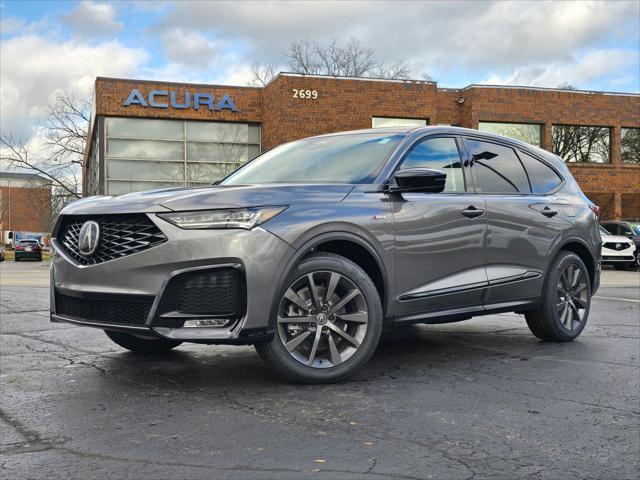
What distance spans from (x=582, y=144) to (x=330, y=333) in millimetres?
30974

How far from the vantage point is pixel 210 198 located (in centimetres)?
404

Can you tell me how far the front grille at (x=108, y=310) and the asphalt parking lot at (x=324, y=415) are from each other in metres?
0.42

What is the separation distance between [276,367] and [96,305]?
3.68 ft

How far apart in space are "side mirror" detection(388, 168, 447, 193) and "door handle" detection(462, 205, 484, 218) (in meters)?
0.49

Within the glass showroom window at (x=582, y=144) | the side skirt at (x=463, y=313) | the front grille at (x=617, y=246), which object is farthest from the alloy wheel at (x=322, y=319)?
the glass showroom window at (x=582, y=144)

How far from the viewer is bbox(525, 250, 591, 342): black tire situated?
5.92 m

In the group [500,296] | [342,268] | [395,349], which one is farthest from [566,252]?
[342,268]

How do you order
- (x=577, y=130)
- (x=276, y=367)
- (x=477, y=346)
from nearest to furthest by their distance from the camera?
(x=276, y=367), (x=477, y=346), (x=577, y=130)

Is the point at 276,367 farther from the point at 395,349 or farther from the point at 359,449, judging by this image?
the point at 395,349

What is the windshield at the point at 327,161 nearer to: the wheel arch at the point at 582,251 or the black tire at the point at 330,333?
the black tire at the point at 330,333

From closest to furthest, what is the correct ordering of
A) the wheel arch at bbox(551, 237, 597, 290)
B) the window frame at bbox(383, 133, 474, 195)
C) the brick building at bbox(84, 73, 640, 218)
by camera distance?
1. the window frame at bbox(383, 133, 474, 195)
2. the wheel arch at bbox(551, 237, 597, 290)
3. the brick building at bbox(84, 73, 640, 218)

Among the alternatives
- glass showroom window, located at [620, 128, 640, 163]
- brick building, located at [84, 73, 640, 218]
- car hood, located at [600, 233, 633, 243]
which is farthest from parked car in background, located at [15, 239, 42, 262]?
car hood, located at [600, 233, 633, 243]

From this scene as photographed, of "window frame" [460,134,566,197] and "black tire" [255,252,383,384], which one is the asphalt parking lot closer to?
"black tire" [255,252,383,384]

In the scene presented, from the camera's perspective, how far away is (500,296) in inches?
213
